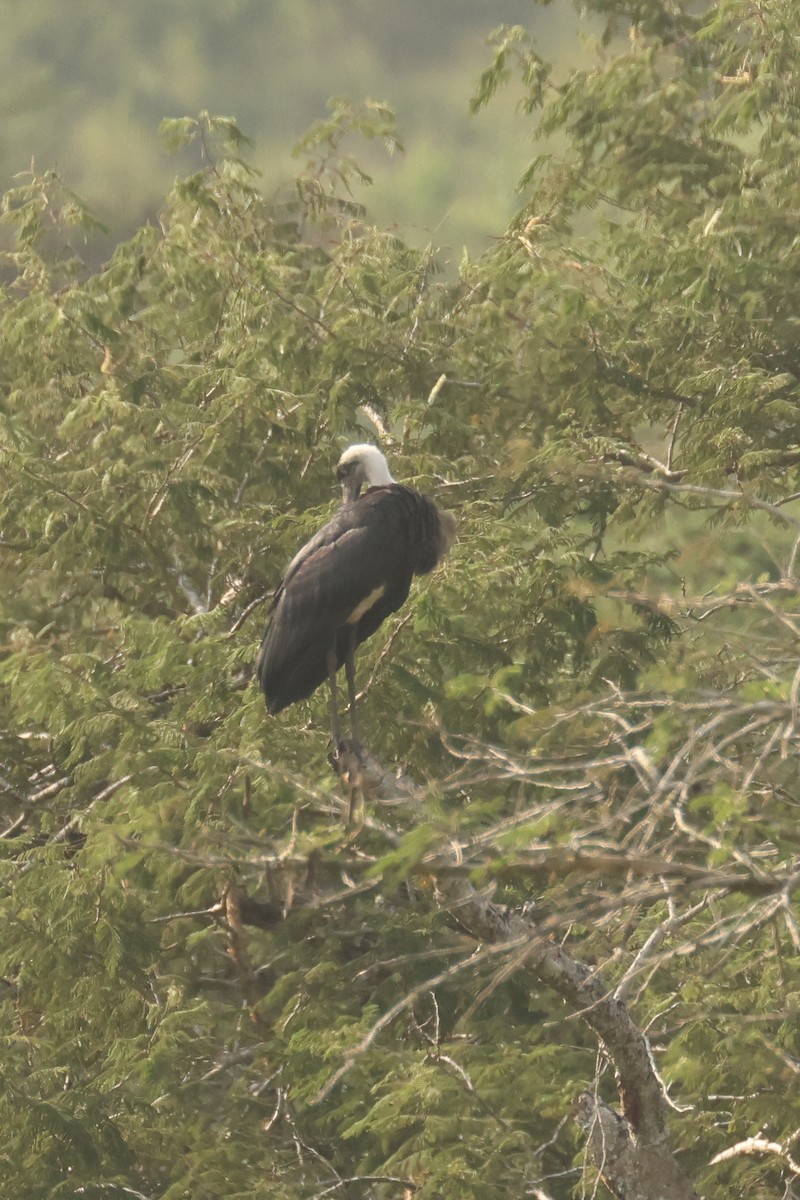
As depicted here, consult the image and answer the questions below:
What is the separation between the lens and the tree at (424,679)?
15.1ft

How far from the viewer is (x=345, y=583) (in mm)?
5844

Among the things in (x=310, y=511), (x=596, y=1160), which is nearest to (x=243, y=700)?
(x=310, y=511)

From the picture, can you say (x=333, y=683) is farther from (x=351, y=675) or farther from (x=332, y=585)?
(x=332, y=585)

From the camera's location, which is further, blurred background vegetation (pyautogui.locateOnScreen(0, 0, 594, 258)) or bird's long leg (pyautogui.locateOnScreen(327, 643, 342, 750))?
blurred background vegetation (pyautogui.locateOnScreen(0, 0, 594, 258))

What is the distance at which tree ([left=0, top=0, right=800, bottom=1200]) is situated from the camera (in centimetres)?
460

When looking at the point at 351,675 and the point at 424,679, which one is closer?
the point at 351,675

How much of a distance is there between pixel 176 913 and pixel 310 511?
1.76 m

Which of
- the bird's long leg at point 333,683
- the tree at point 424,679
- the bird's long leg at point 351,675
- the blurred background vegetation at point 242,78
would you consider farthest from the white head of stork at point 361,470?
the blurred background vegetation at point 242,78

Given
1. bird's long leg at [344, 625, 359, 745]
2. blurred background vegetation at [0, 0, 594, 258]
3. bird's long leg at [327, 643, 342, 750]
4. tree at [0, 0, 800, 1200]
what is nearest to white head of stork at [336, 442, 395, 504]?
tree at [0, 0, 800, 1200]

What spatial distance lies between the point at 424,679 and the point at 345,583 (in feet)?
2.68

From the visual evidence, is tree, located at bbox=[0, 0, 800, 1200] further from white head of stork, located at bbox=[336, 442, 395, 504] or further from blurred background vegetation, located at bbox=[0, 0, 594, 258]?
blurred background vegetation, located at bbox=[0, 0, 594, 258]

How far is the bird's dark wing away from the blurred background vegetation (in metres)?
5.89

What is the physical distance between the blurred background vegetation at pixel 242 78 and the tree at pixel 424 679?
10.8 ft

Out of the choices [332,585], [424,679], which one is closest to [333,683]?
[332,585]
